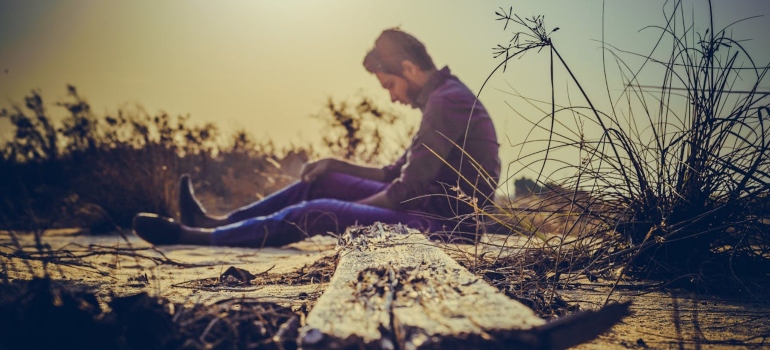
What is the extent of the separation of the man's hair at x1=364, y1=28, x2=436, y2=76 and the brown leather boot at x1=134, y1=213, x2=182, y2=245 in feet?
6.43

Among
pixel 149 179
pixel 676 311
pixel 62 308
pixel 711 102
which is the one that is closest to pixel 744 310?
A: pixel 676 311

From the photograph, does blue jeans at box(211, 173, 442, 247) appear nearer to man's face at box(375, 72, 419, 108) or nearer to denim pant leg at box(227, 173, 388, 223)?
denim pant leg at box(227, 173, 388, 223)

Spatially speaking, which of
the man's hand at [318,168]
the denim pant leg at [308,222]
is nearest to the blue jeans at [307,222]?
the denim pant leg at [308,222]

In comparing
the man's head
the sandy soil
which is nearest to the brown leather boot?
the sandy soil

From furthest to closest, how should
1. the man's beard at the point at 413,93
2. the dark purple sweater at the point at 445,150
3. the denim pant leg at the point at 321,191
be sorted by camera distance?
the denim pant leg at the point at 321,191, the man's beard at the point at 413,93, the dark purple sweater at the point at 445,150

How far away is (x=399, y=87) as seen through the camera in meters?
3.91

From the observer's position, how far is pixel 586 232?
2053 mm

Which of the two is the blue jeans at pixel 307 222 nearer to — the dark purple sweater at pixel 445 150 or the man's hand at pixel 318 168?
the dark purple sweater at pixel 445 150

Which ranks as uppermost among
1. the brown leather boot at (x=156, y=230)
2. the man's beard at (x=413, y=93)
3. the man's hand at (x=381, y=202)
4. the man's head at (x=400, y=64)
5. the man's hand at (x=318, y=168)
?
the man's head at (x=400, y=64)

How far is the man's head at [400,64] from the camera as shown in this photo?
3.78 m

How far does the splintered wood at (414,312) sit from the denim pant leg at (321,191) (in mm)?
2823

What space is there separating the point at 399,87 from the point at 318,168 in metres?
0.99

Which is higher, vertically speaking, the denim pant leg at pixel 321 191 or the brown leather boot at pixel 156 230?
the denim pant leg at pixel 321 191

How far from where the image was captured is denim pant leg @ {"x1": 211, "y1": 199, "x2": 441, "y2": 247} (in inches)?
134
